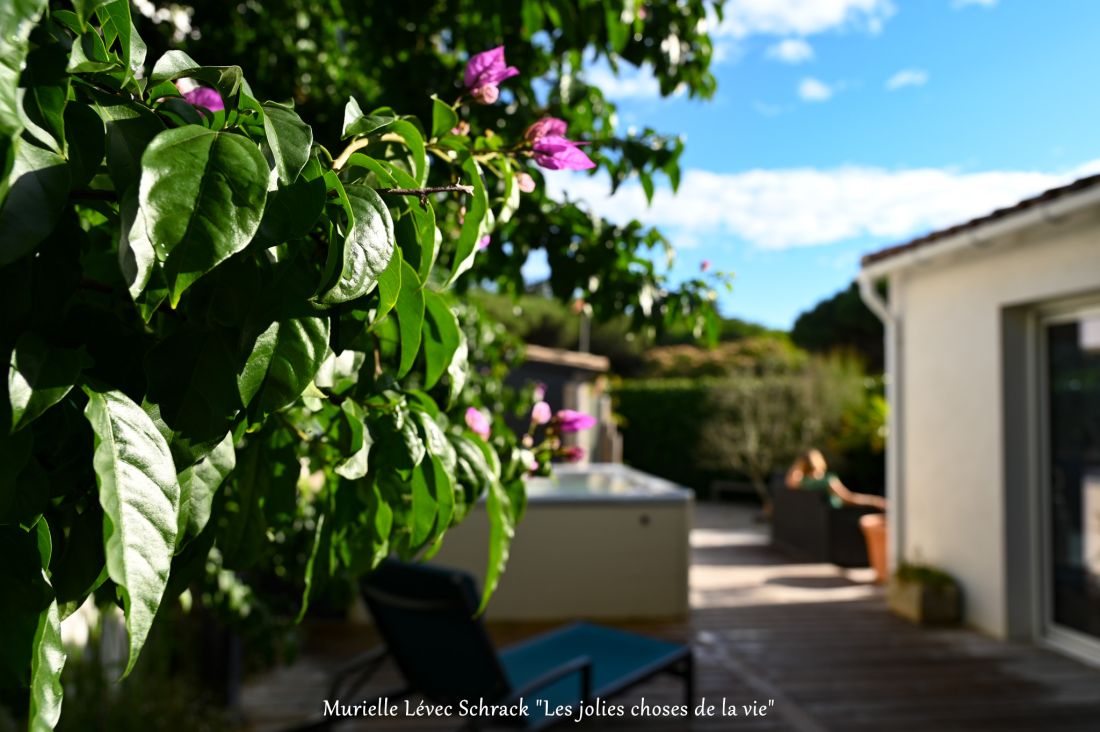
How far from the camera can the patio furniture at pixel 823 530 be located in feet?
24.4

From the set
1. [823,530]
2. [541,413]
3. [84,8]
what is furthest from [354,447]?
[823,530]

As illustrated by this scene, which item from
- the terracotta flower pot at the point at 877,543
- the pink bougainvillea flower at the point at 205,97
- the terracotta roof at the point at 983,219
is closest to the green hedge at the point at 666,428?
the terracotta flower pot at the point at 877,543

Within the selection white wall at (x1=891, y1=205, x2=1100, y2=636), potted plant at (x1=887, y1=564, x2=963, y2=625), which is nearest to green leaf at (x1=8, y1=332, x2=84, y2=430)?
white wall at (x1=891, y1=205, x2=1100, y2=636)

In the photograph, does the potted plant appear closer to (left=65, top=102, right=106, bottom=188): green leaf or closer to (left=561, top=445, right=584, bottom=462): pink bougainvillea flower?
(left=561, top=445, right=584, bottom=462): pink bougainvillea flower

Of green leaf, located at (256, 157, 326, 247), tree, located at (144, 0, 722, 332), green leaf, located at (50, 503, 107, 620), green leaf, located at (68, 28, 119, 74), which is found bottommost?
green leaf, located at (50, 503, 107, 620)

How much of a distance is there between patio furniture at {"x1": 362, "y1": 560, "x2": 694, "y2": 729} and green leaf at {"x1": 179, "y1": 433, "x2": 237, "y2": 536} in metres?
2.55

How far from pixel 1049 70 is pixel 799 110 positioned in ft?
9.47

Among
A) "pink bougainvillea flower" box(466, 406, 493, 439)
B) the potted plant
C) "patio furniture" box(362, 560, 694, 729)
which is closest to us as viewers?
"pink bougainvillea flower" box(466, 406, 493, 439)

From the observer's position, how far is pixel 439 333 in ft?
2.05

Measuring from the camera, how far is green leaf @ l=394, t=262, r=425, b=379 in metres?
0.56

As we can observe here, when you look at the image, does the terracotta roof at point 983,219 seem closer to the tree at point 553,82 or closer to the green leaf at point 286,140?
the tree at point 553,82

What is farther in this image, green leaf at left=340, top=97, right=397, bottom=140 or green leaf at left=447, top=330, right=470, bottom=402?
green leaf at left=447, top=330, right=470, bottom=402

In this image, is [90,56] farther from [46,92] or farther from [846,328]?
[846,328]

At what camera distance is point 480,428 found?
3.37 feet
